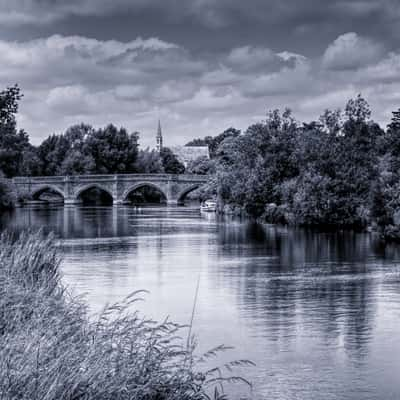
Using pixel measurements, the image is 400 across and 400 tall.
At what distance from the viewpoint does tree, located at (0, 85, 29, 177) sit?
1222 inches

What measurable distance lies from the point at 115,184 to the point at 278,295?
82.6m

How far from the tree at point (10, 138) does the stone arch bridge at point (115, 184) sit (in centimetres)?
376

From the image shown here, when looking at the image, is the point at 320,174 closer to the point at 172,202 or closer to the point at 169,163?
the point at 172,202

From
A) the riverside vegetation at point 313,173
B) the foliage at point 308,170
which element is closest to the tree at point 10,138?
the riverside vegetation at point 313,173

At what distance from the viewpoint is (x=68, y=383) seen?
8.09 meters

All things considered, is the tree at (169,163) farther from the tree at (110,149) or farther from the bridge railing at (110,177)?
the bridge railing at (110,177)

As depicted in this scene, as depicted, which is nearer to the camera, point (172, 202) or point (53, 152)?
point (172, 202)

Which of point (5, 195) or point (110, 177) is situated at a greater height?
point (110, 177)

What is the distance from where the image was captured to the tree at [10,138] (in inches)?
1222

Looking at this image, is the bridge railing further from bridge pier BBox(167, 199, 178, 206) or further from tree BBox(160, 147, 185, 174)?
tree BBox(160, 147, 185, 174)

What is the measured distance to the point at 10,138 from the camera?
265 ft

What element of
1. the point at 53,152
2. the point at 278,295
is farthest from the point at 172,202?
the point at 278,295

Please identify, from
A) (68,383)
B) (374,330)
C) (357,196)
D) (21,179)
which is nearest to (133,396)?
(68,383)

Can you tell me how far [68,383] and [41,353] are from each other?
0.50m
